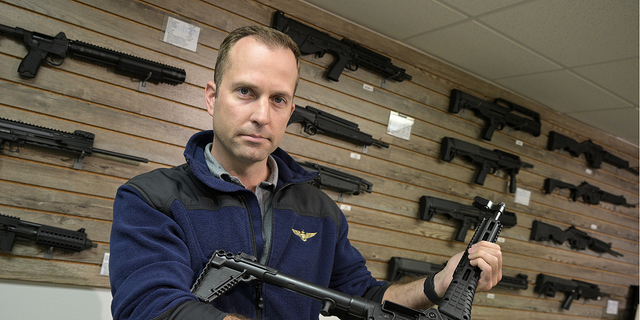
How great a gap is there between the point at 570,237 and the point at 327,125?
12.0 feet

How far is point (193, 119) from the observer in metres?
2.74

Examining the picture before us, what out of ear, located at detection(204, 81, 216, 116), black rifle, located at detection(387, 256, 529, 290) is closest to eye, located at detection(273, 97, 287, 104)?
ear, located at detection(204, 81, 216, 116)

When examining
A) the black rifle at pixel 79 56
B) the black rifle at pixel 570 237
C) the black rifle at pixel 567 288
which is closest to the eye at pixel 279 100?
the black rifle at pixel 79 56

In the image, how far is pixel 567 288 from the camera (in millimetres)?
4898

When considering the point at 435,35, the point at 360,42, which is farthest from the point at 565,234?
the point at 360,42

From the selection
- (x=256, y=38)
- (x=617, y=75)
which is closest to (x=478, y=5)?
(x=617, y=75)

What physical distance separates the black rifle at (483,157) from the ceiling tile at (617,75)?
1.05m

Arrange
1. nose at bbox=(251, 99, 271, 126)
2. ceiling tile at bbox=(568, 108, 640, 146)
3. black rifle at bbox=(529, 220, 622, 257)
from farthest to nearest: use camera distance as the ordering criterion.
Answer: black rifle at bbox=(529, 220, 622, 257), ceiling tile at bbox=(568, 108, 640, 146), nose at bbox=(251, 99, 271, 126)

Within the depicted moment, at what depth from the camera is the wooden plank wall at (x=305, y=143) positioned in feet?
7.60

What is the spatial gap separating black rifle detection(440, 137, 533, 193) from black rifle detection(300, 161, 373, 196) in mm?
996

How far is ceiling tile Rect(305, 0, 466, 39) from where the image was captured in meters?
2.86

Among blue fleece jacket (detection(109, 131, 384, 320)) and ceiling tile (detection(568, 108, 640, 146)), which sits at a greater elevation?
ceiling tile (detection(568, 108, 640, 146))

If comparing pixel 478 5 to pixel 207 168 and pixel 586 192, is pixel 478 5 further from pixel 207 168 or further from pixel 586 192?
pixel 586 192

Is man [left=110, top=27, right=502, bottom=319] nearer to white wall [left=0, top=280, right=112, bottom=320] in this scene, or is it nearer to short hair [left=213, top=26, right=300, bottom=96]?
short hair [left=213, top=26, right=300, bottom=96]
